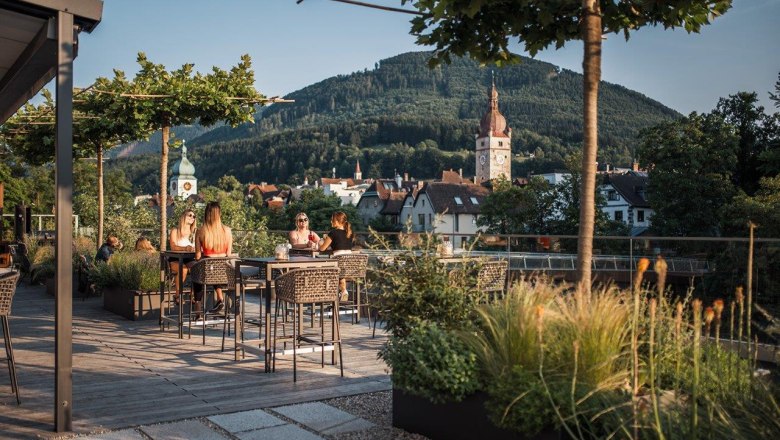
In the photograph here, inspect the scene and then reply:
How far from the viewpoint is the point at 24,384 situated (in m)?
4.98

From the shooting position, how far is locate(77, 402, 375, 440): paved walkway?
12.5ft

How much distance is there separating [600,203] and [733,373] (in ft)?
165

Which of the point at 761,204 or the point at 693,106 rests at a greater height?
the point at 693,106

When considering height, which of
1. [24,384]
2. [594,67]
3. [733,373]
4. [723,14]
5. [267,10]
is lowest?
[24,384]

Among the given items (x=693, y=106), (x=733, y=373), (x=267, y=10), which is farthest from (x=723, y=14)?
Answer: (x=693, y=106)

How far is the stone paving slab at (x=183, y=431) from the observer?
12.4ft

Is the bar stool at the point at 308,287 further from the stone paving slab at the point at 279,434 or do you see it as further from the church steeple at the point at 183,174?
the church steeple at the point at 183,174

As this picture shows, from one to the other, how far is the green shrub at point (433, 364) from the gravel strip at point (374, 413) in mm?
270

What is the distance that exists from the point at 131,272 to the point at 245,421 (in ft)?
16.0

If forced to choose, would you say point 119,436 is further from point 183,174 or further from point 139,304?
point 183,174

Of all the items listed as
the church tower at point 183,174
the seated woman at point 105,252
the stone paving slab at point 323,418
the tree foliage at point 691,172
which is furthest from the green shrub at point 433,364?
the church tower at point 183,174

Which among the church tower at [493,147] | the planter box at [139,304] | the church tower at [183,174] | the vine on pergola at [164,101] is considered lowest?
the planter box at [139,304]

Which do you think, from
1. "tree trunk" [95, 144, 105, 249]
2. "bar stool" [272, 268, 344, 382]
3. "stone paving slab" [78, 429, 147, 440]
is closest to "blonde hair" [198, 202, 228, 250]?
"bar stool" [272, 268, 344, 382]

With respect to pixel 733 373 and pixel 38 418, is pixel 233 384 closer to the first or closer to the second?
pixel 38 418
